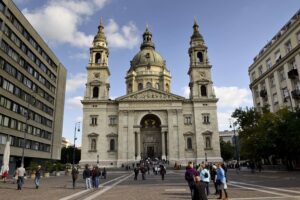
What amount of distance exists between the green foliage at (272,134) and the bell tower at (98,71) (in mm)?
34076

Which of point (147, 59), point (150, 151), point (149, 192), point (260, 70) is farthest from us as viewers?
point (147, 59)

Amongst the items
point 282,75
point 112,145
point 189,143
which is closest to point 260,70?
point 282,75

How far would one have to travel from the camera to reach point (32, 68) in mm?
48656

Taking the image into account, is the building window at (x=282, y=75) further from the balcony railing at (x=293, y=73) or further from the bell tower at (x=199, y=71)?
the bell tower at (x=199, y=71)

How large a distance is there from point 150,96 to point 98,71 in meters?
13.8

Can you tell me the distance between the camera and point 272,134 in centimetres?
3381

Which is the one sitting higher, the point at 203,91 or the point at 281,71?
the point at 203,91

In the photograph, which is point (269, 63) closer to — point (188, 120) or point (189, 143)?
point (188, 120)

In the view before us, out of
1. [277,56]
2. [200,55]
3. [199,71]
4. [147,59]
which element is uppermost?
[147,59]

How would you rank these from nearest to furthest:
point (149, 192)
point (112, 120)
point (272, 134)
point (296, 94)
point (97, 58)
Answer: point (149, 192), point (272, 134), point (296, 94), point (112, 120), point (97, 58)

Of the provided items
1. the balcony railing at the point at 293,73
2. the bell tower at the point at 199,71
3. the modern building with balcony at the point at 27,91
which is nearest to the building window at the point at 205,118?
the bell tower at the point at 199,71

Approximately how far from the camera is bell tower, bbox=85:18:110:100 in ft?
206

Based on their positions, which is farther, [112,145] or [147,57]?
[147,57]

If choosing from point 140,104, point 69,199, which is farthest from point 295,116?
point 140,104
